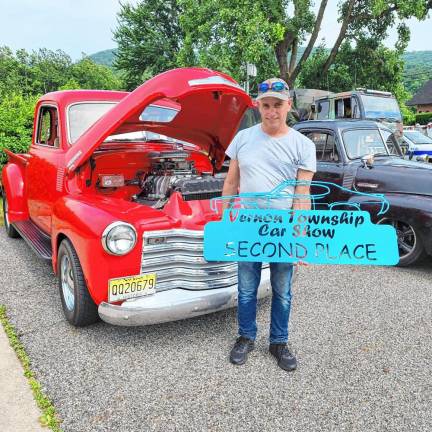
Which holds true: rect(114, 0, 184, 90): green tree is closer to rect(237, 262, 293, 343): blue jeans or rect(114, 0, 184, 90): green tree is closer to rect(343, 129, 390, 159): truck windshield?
rect(343, 129, 390, 159): truck windshield

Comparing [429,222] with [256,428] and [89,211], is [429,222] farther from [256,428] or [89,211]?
[89,211]

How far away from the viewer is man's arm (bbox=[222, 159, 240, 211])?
2.73 meters

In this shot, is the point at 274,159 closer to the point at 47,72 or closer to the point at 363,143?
the point at 363,143

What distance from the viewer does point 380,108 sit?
12.8 metres

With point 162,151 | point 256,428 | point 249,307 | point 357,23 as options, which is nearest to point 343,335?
point 249,307

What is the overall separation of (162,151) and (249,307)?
206 cm

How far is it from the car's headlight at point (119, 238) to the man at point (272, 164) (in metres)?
0.69

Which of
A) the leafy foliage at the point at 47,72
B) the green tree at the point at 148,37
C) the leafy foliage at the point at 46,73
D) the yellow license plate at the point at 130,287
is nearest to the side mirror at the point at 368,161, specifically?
the yellow license plate at the point at 130,287

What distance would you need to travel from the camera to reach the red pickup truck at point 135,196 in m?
2.77

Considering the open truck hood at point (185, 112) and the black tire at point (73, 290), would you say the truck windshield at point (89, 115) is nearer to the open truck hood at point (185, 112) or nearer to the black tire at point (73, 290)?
the open truck hood at point (185, 112)

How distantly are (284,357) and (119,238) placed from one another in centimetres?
136

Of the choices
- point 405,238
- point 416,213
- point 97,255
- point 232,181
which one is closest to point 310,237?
point 232,181

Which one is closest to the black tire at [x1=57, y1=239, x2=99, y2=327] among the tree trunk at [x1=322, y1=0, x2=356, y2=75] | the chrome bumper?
the chrome bumper

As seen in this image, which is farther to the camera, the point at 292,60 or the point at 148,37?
the point at 148,37
